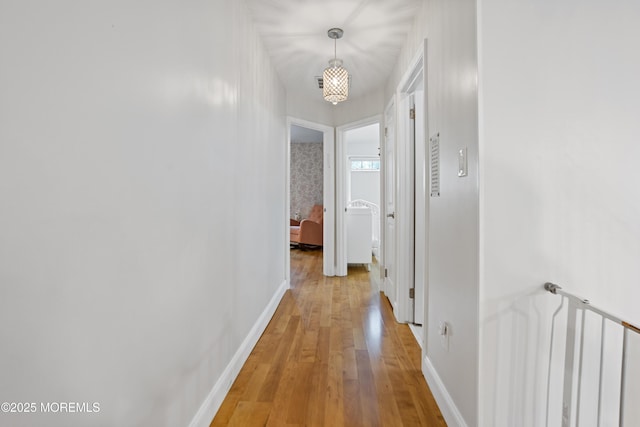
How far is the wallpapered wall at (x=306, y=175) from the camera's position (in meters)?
7.41

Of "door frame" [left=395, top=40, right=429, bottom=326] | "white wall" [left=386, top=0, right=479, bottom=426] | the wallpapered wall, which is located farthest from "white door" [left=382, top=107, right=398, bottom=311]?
the wallpapered wall

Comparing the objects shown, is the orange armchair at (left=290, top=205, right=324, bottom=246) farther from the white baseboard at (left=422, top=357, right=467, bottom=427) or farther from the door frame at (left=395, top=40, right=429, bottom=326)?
the white baseboard at (left=422, top=357, right=467, bottom=427)

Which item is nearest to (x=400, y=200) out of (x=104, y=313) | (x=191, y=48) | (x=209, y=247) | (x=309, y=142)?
(x=209, y=247)

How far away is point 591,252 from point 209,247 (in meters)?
1.65

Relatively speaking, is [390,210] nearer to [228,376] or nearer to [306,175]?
[228,376]

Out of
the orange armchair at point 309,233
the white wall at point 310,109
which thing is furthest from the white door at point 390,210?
the orange armchair at point 309,233

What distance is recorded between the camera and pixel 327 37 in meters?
2.55

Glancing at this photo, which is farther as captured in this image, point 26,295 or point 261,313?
point 261,313

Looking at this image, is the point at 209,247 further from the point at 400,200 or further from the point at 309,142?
the point at 309,142

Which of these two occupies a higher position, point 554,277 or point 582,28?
point 582,28

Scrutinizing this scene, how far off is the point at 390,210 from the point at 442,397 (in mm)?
2082

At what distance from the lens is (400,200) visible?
9.50 ft

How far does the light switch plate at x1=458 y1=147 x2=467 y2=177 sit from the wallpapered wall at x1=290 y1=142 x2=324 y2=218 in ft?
19.8

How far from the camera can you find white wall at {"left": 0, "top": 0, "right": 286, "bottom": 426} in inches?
23.9
